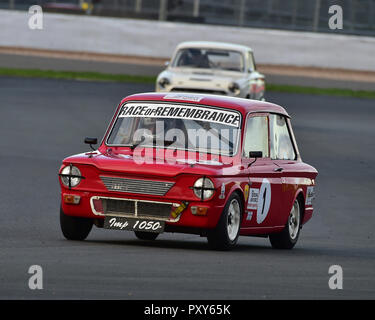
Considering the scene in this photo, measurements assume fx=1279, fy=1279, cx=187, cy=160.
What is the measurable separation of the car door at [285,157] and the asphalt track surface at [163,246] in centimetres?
55

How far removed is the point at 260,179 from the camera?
12.0 m

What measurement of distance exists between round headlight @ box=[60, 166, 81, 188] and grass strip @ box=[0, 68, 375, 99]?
28.2 metres

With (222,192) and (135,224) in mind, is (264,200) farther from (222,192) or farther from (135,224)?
(135,224)

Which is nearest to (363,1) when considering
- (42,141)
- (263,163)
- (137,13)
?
(137,13)

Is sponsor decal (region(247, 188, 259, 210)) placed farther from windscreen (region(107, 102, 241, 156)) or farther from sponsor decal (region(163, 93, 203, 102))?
sponsor decal (region(163, 93, 203, 102))

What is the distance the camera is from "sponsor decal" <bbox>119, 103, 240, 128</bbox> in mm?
12125

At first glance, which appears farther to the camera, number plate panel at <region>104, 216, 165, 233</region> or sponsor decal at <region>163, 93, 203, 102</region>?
sponsor decal at <region>163, 93, 203, 102</region>

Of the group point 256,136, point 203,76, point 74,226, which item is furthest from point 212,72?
point 74,226

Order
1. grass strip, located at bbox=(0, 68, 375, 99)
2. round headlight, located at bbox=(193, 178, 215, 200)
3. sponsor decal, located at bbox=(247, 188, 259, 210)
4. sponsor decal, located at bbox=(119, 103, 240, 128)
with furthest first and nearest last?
grass strip, located at bbox=(0, 68, 375, 99)
sponsor decal, located at bbox=(119, 103, 240, 128)
sponsor decal, located at bbox=(247, 188, 259, 210)
round headlight, located at bbox=(193, 178, 215, 200)

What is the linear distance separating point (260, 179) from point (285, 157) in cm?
123

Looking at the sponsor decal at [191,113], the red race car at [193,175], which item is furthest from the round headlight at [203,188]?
the sponsor decal at [191,113]

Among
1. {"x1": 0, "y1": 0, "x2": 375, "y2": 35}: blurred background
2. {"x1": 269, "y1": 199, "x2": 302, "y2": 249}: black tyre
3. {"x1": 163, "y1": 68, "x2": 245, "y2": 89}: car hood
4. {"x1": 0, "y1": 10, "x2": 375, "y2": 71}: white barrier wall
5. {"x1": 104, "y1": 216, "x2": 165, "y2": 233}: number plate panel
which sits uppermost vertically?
{"x1": 104, "y1": 216, "x2": 165, "y2": 233}: number plate panel

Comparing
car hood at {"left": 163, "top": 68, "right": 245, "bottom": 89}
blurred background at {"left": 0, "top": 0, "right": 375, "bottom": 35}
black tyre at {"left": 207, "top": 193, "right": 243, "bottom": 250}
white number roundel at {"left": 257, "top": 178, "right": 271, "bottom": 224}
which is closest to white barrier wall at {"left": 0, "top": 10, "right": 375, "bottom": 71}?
blurred background at {"left": 0, "top": 0, "right": 375, "bottom": 35}

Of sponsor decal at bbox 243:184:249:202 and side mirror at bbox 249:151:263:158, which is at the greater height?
side mirror at bbox 249:151:263:158
